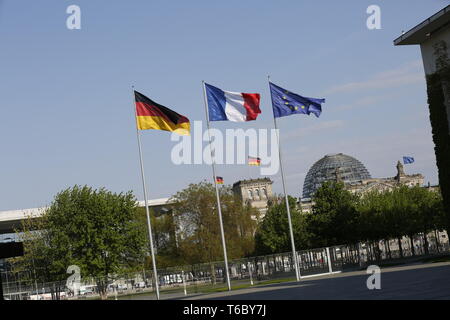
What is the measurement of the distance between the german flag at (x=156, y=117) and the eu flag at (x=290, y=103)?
7.59m

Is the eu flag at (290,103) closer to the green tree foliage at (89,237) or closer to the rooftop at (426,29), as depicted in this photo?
the rooftop at (426,29)

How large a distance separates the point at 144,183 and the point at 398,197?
4138 cm

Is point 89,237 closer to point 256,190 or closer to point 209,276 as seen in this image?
point 209,276

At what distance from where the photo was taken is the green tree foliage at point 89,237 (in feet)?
212

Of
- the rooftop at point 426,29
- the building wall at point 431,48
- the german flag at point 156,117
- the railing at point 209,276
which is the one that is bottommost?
the railing at point 209,276

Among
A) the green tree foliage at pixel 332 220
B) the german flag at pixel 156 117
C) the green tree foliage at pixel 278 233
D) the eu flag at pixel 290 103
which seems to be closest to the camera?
the german flag at pixel 156 117

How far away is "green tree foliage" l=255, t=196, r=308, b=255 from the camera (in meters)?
69.4

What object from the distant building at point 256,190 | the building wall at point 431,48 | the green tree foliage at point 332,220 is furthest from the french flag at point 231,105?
the distant building at point 256,190

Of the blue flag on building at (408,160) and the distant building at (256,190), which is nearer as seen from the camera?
the blue flag on building at (408,160)

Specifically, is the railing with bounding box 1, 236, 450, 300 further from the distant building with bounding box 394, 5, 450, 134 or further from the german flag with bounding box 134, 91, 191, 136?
the german flag with bounding box 134, 91, 191, 136

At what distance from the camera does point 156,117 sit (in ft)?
115
